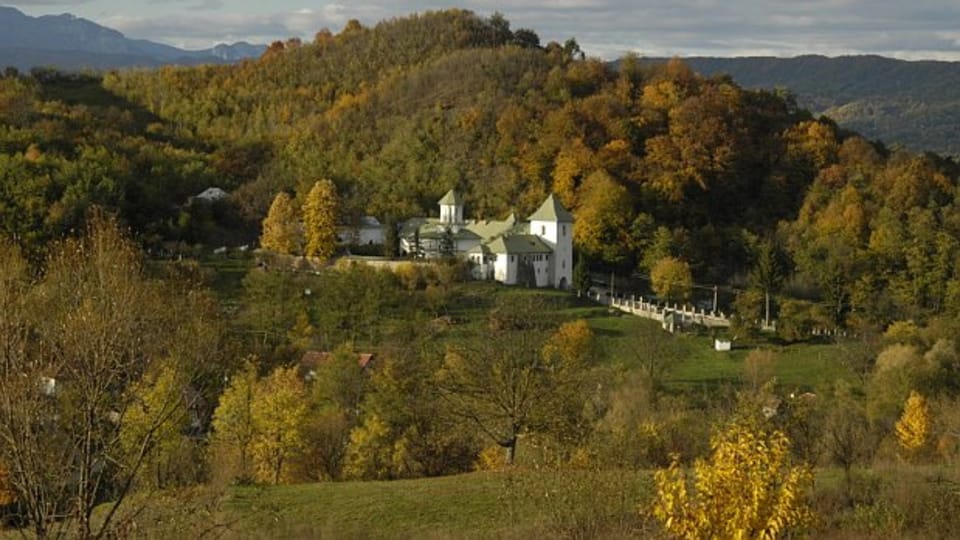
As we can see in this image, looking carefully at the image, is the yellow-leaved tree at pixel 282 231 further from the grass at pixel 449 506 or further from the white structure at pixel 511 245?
the grass at pixel 449 506

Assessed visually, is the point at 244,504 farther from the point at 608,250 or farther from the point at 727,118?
the point at 727,118

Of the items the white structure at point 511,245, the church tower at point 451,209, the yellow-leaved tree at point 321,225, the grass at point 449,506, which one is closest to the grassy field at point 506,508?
the grass at point 449,506

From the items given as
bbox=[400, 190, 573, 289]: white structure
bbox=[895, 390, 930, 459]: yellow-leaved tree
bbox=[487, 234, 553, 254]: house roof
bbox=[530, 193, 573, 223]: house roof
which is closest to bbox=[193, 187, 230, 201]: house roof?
bbox=[400, 190, 573, 289]: white structure

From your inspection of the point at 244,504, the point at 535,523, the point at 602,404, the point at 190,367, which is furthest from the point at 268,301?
the point at 535,523

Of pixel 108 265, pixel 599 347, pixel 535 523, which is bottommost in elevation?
pixel 599 347

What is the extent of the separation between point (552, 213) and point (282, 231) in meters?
10.9

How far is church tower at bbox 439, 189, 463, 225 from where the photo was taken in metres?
45.5

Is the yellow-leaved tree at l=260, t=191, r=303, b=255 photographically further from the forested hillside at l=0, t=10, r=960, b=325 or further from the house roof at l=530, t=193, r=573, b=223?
the house roof at l=530, t=193, r=573, b=223

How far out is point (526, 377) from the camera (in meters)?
17.8

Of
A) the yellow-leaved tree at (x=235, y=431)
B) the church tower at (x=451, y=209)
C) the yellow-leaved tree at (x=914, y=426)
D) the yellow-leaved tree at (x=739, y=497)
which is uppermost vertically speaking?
the yellow-leaved tree at (x=739, y=497)

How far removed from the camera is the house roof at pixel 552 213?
4244 cm

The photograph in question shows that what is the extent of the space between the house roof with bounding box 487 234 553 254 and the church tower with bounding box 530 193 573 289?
1.38 feet

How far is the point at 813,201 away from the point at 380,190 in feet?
65.3

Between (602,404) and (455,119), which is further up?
(455,119)
